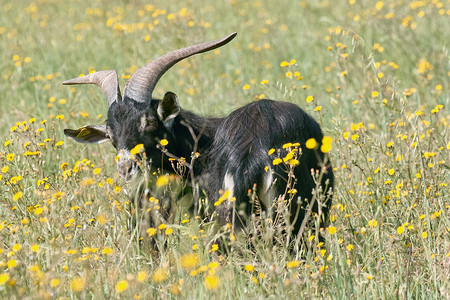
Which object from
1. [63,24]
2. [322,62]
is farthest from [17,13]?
[322,62]

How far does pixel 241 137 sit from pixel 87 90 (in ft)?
13.0

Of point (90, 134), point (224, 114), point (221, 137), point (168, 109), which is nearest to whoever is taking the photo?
point (221, 137)

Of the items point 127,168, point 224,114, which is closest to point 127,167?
point 127,168

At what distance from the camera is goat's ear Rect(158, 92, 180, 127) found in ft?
15.9

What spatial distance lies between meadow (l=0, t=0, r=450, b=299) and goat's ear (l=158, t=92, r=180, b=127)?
0.37 metres

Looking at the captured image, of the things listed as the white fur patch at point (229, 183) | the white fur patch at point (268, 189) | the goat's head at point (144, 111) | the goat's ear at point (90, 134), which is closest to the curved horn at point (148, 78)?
the goat's head at point (144, 111)

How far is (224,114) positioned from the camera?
5.62 meters

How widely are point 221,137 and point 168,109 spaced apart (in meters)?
0.52

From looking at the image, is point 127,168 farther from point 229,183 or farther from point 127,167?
point 229,183

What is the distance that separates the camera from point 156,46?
8.98 meters

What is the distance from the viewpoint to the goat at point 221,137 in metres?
4.20

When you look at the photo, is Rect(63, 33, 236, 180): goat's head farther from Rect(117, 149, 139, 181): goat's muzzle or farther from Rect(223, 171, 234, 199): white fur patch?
Rect(223, 171, 234, 199): white fur patch

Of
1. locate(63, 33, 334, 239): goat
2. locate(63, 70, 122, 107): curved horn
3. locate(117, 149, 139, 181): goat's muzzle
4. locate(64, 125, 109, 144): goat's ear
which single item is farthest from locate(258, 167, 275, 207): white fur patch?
locate(64, 125, 109, 144): goat's ear

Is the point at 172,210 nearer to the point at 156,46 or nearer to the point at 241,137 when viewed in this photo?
the point at 241,137
